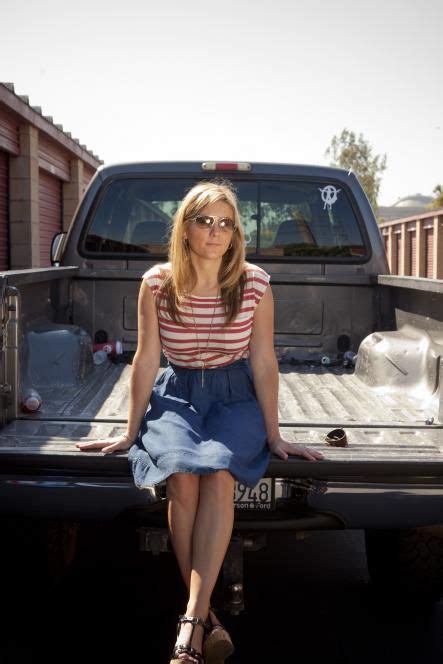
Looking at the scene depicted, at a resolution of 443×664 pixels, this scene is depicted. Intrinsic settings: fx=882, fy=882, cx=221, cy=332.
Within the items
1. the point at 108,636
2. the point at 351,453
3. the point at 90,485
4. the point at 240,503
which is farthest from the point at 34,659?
the point at 351,453

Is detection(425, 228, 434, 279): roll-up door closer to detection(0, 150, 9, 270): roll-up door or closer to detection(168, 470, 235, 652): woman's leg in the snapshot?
detection(0, 150, 9, 270): roll-up door

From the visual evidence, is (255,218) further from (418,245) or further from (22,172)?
(418,245)

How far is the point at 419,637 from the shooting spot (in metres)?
3.70

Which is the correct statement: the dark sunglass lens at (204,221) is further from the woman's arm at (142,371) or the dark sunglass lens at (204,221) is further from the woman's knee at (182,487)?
the woman's knee at (182,487)

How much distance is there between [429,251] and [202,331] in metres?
19.9

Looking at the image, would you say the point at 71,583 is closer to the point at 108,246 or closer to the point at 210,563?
the point at 210,563

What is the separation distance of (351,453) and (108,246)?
8.39ft

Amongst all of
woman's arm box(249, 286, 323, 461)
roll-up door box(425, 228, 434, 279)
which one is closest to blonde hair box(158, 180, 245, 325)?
woman's arm box(249, 286, 323, 461)

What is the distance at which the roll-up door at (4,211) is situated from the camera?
1563 cm

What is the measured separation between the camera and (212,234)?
346cm

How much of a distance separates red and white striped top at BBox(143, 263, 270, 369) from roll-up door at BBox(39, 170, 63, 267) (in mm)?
15745

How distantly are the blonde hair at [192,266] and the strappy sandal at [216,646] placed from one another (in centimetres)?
116

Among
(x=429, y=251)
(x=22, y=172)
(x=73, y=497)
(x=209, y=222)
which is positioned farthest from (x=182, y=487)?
(x=429, y=251)

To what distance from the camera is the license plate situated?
3.22 meters
